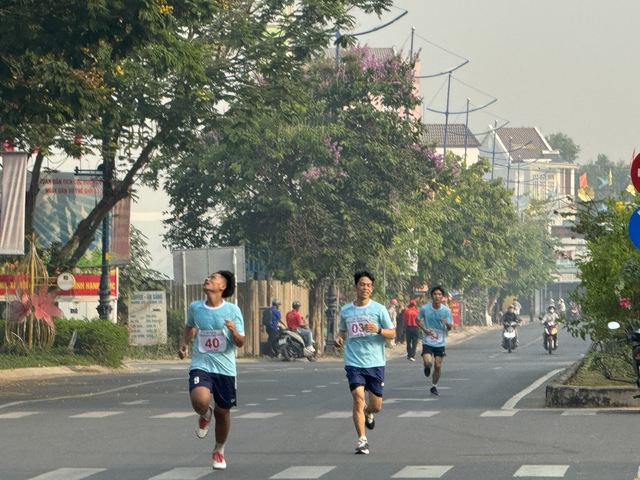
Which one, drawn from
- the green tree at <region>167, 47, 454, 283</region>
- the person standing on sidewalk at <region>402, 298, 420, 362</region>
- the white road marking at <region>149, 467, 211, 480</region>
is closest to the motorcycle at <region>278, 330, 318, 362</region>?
the green tree at <region>167, 47, 454, 283</region>

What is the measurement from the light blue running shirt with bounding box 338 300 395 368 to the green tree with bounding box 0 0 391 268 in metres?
7.12

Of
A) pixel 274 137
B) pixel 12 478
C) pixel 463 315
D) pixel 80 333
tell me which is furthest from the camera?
pixel 463 315

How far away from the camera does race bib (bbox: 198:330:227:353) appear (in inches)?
546

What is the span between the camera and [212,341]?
1390cm

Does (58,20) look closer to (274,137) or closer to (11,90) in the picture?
(11,90)

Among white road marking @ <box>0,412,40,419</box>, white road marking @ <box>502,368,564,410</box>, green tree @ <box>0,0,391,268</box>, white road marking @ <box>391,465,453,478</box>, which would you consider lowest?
white road marking @ <box>391,465,453,478</box>

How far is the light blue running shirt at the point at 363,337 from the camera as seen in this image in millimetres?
15578

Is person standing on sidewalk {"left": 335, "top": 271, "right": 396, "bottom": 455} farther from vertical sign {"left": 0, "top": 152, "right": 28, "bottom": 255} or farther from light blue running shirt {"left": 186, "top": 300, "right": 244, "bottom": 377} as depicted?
vertical sign {"left": 0, "top": 152, "right": 28, "bottom": 255}

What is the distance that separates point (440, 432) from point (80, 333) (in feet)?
68.1

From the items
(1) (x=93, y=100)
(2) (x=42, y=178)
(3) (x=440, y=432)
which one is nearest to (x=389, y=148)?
(2) (x=42, y=178)

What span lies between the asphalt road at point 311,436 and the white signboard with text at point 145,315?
16.1 metres

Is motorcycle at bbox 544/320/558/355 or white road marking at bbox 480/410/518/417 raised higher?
motorcycle at bbox 544/320/558/355

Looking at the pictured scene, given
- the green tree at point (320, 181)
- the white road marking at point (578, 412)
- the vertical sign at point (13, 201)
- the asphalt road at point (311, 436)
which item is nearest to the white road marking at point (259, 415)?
the asphalt road at point (311, 436)

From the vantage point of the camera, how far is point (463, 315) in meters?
102
